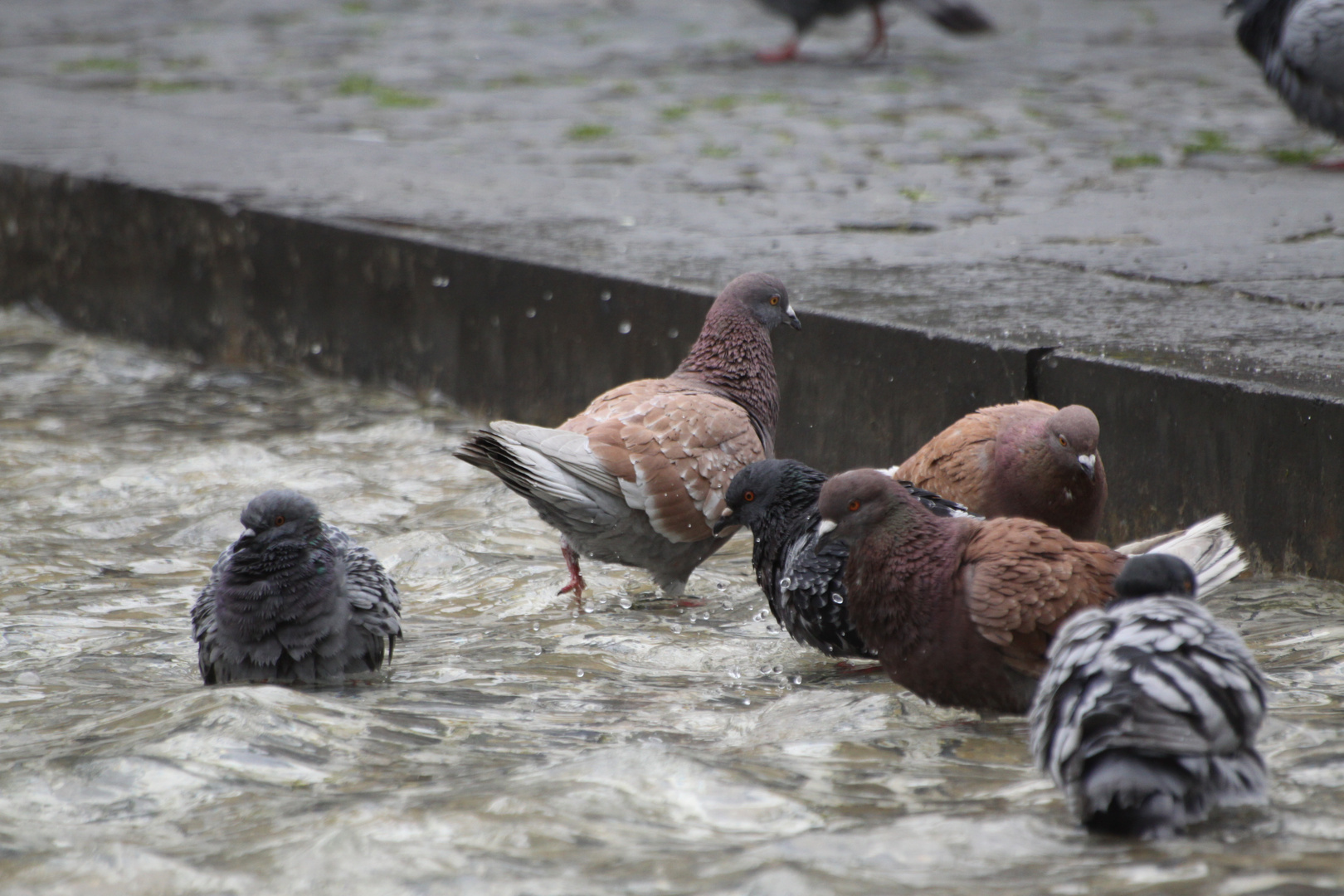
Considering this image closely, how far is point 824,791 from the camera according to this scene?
2.59 m

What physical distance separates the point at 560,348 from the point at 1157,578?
3531mm

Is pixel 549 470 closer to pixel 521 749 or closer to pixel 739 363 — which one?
pixel 739 363

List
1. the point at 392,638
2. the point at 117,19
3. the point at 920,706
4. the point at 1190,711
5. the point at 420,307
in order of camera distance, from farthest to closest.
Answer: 1. the point at 117,19
2. the point at 420,307
3. the point at 392,638
4. the point at 920,706
5. the point at 1190,711

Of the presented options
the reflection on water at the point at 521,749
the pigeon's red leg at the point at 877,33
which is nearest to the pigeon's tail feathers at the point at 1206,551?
the reflection on water at the point at 521,749

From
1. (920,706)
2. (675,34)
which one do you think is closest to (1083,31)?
(675,34)

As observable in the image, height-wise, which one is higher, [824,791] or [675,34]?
[675,34]

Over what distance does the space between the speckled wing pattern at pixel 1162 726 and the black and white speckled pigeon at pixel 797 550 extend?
3.52ft

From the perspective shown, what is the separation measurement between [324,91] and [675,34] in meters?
3.73

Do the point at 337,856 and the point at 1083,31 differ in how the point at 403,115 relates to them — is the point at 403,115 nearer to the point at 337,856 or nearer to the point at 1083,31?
the point at 1083,31

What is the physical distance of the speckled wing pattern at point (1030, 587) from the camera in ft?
9.59

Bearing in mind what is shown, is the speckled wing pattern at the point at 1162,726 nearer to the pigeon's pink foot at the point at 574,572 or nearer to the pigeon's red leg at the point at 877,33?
the pigeon's pink foot at the point at 574,572

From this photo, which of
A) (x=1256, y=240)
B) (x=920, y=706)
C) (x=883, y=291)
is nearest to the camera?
(x=920, y=706)

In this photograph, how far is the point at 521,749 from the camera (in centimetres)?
292

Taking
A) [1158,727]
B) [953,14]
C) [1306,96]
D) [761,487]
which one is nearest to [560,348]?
[761,487]
